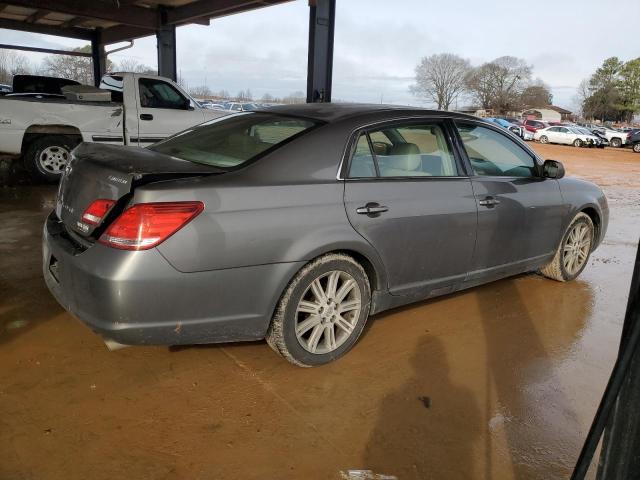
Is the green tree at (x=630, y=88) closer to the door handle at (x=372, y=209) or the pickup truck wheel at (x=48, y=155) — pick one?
the pickup truck wheel at (x=48, y=155)

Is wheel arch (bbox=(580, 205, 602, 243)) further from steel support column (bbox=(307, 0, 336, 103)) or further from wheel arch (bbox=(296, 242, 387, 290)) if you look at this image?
steel support column (bbox=(307, 0, 336, 103))

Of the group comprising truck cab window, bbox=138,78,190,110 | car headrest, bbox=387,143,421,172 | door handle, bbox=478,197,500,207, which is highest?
truck cab window, bbox=138,78,190,110

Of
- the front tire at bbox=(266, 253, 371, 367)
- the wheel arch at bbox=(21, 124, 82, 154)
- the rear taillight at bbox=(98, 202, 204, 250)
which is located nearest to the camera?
the rear taillight at bbox=(98, 202, 204, 250)

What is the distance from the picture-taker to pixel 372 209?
3125 mm

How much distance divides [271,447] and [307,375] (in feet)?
2.25

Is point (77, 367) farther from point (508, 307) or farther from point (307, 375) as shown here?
point (508, 307)

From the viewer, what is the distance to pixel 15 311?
3594 millimetres

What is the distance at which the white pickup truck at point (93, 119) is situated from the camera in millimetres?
8008

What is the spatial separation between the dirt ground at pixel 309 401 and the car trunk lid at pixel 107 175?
34.0 inches

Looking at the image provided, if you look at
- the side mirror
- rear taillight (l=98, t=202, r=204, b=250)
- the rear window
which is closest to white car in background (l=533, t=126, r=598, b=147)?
the side mirror

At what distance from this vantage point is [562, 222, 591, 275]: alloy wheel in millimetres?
4812

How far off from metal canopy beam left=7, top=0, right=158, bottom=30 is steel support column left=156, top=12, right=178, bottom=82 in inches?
10.2

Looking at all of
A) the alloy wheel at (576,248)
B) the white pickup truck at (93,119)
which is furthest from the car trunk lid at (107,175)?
the white pickup truck at (93,119)

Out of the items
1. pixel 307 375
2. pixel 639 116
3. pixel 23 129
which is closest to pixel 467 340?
pixel 307 375
